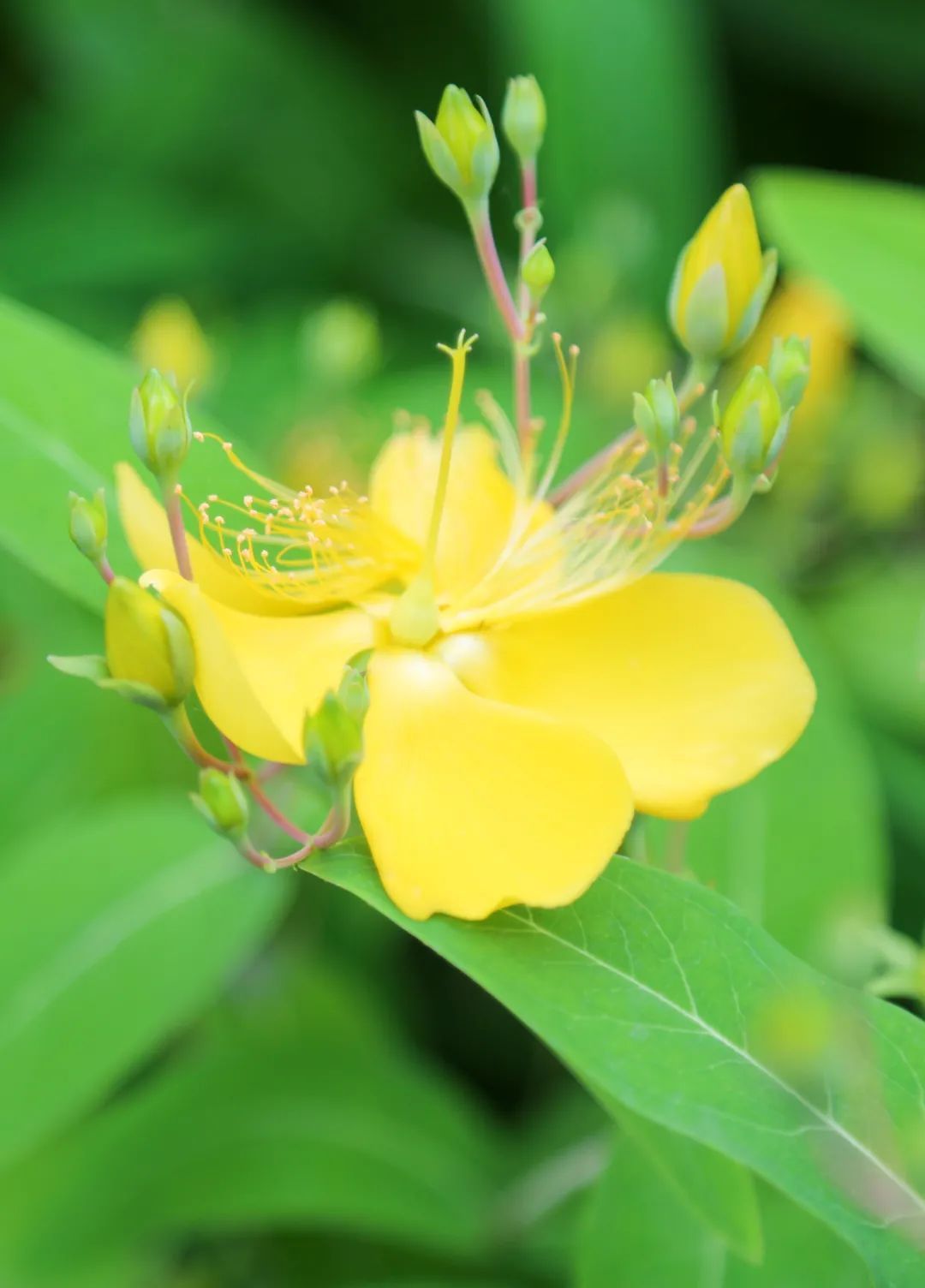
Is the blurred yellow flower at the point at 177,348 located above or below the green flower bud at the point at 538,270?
below

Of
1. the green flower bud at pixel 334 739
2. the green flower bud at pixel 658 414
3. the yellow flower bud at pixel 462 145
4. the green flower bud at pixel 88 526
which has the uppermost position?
the yellow flower bud at pixel 462 145

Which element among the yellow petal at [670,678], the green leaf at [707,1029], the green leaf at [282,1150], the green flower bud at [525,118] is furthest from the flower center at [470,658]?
the green leaf at [282,1150]

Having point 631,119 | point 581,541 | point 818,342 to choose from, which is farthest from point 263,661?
point 631,119

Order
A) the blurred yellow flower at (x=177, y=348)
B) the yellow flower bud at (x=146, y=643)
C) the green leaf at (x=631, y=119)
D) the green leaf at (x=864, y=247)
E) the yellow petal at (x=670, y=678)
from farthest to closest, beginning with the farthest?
the green leaf at (x=631, y=119), the blurred yellow flower at (x=177, y=348), the green leaf at (x=864, y=247), the yellow petal at (x=670, y=678), the yellow flower bud at (x=146, y=643)

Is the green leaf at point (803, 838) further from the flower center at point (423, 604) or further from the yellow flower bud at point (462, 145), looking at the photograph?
the yellow flower bud at point (462, 145)

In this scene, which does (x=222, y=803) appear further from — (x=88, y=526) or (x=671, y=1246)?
(x=671, y=1246)

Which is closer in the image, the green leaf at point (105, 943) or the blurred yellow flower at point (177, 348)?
the green leaf at point (105, 943)
